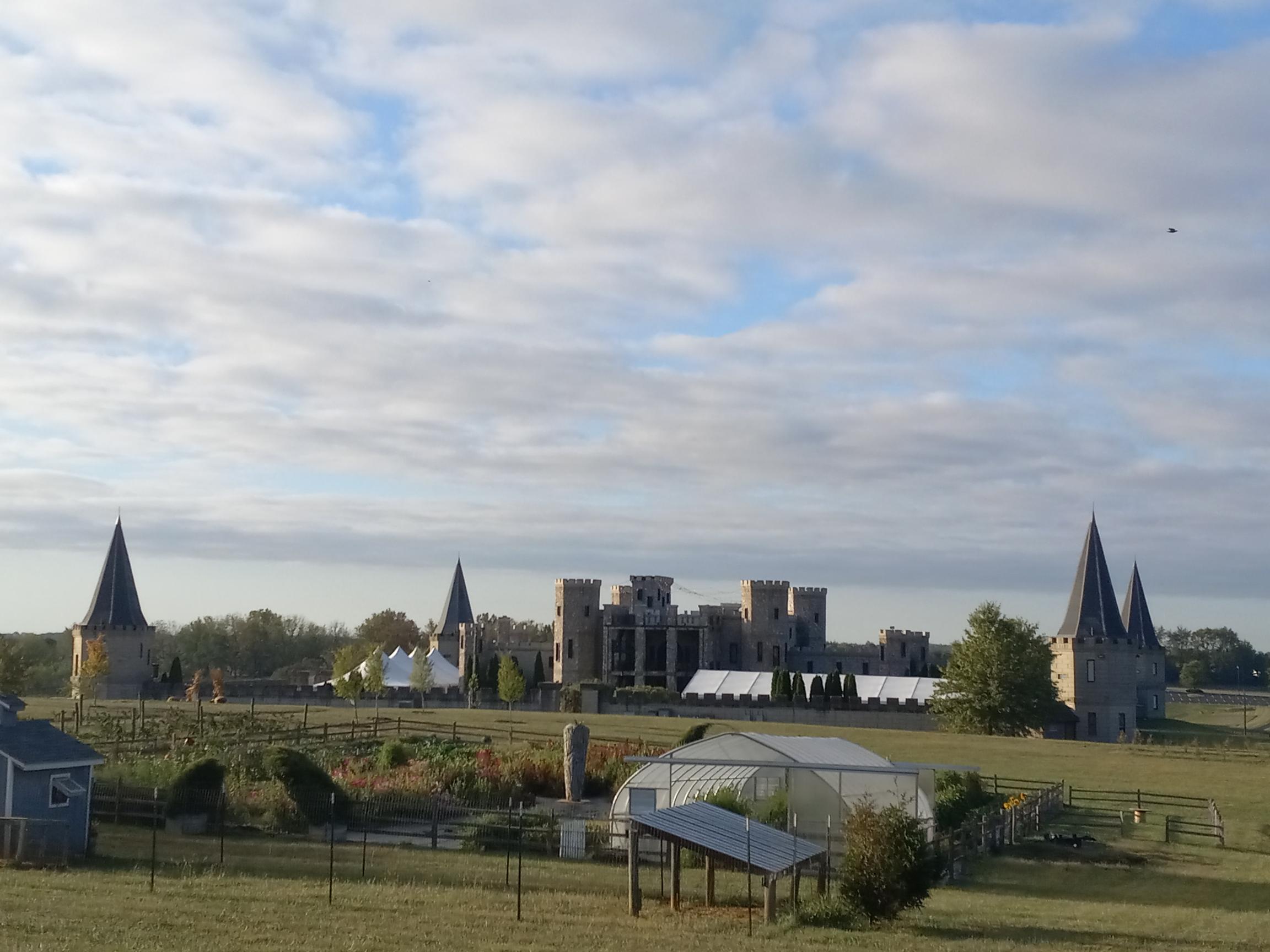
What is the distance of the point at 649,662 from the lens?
91.2m

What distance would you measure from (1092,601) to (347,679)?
38.9 metres

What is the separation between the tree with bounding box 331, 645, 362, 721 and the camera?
2576 inches

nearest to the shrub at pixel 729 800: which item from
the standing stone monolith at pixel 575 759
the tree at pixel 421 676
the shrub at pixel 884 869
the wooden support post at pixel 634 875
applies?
the wooden support post at pixel 634 875

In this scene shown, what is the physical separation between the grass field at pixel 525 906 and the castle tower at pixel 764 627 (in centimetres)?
5959

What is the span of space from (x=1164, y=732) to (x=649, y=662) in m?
32.4

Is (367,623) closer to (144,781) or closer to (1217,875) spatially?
(144,781)

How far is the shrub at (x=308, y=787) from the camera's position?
91.9 feet

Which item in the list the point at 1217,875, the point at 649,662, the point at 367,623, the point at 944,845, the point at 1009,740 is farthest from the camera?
the point at 367,623

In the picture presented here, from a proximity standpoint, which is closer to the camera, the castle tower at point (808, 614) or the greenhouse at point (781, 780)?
the greenhouse at point (781, 780)

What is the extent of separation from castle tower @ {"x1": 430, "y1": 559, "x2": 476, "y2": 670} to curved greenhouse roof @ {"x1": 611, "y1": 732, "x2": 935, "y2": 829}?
225 feet

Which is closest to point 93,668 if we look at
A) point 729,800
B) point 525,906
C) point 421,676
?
point 421,676

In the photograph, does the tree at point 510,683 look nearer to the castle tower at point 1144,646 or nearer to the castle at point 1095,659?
the castle at point 1095,659

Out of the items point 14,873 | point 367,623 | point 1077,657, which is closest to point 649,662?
point 1077,657

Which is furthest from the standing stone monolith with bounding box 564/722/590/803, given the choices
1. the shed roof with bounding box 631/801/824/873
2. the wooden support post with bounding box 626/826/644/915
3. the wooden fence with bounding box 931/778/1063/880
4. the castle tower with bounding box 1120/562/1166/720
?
the castle tower with bounding box 1120/562/1166/720
